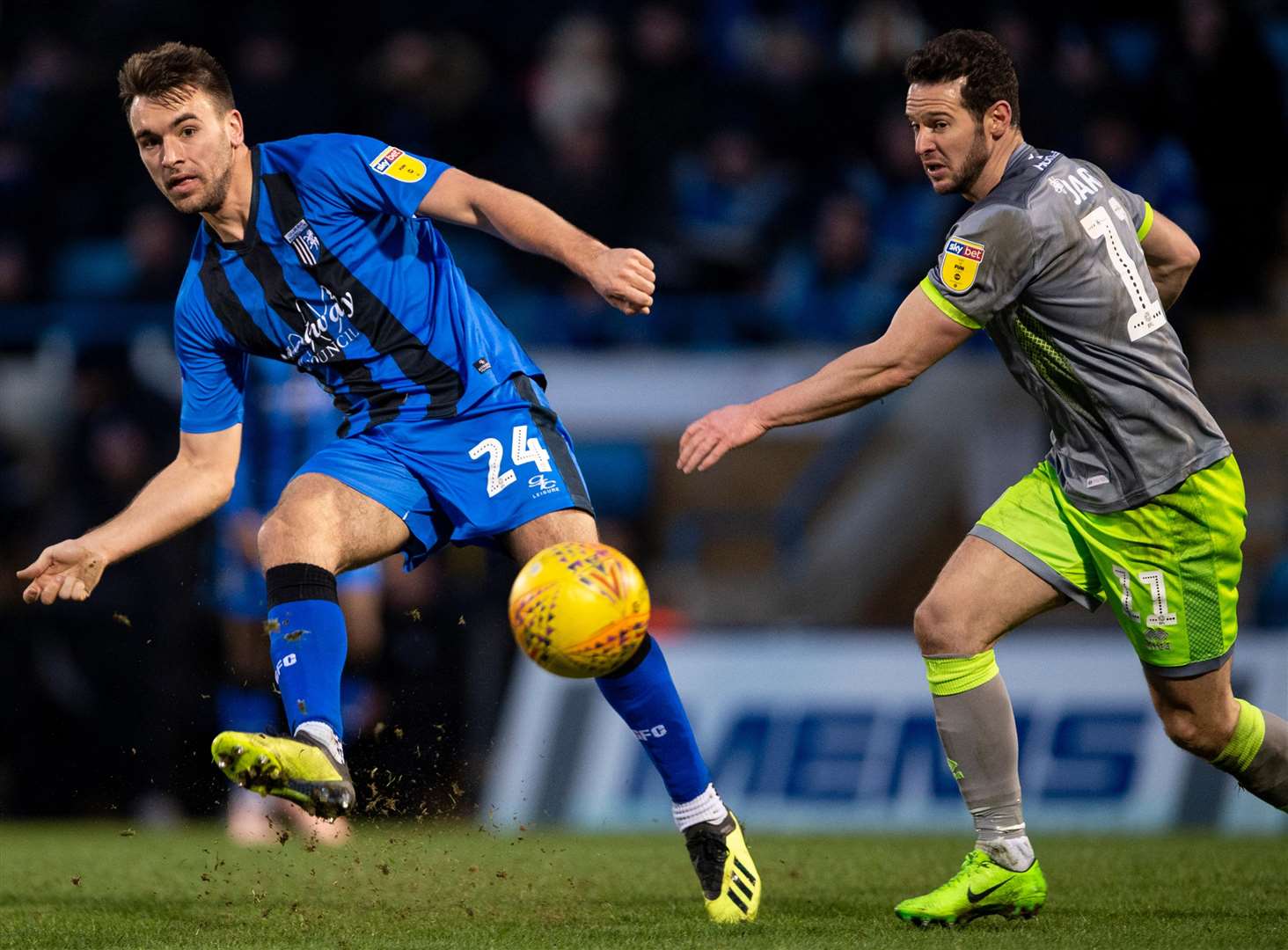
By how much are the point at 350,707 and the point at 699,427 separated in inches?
209

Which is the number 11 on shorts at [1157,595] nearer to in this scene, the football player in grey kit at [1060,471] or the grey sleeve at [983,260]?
the football player in grey kit at [1060,471]

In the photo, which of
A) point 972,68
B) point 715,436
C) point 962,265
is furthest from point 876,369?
point 972,68

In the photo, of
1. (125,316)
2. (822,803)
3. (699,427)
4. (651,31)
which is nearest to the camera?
(699,427)

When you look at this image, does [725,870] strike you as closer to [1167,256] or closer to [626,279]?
[626,279]

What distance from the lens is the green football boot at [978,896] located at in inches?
206

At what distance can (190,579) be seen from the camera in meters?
10.4

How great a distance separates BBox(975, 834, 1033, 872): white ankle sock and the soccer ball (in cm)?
126

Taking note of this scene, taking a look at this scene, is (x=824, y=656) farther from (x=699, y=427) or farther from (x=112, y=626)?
(x=699, y=427)

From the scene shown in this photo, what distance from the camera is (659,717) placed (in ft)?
18.2

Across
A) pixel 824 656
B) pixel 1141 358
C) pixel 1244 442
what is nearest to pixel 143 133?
pixel 1141 358

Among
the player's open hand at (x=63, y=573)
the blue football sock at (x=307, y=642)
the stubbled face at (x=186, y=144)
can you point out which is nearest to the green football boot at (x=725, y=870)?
the blue football sock at (x=307, y=642)

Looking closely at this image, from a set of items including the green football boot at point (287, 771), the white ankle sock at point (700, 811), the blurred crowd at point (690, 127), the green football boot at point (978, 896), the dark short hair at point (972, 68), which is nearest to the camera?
the green football boot at point (287, 771)

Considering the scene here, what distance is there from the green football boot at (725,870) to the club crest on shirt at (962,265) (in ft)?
5.98

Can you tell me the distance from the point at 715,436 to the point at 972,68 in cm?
134
